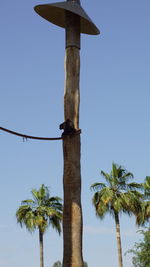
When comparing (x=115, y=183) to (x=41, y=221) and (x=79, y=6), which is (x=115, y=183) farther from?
(x=79, y=6)

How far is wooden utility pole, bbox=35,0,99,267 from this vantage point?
920 centimetres

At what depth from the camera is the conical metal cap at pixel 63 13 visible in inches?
428

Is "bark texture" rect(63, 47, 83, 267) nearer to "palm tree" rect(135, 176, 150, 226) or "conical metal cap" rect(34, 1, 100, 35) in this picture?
"conical metal cap" rect(34, 1, 100, 35)

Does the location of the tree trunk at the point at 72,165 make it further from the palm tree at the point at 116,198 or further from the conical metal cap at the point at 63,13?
the palm tree at the point at 116,198

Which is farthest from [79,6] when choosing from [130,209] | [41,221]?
[41,221]

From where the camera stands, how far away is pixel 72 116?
33.4 ft

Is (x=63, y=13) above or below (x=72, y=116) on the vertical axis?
above

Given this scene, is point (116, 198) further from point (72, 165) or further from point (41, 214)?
point (72, 165)

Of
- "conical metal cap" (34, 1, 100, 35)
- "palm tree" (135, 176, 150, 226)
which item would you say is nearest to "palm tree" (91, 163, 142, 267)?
"palm tree" (135, 176, 150, 226)

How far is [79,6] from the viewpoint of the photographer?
→ 1114 centimetres

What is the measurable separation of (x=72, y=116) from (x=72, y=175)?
4.28 ft

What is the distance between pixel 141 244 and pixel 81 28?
96.4 ft

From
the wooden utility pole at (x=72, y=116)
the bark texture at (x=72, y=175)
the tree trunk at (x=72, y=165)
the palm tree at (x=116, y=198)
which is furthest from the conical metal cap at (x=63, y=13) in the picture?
the palm tree at (x=116, y=198)

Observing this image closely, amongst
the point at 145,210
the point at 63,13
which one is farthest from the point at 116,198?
the point at 63,13
